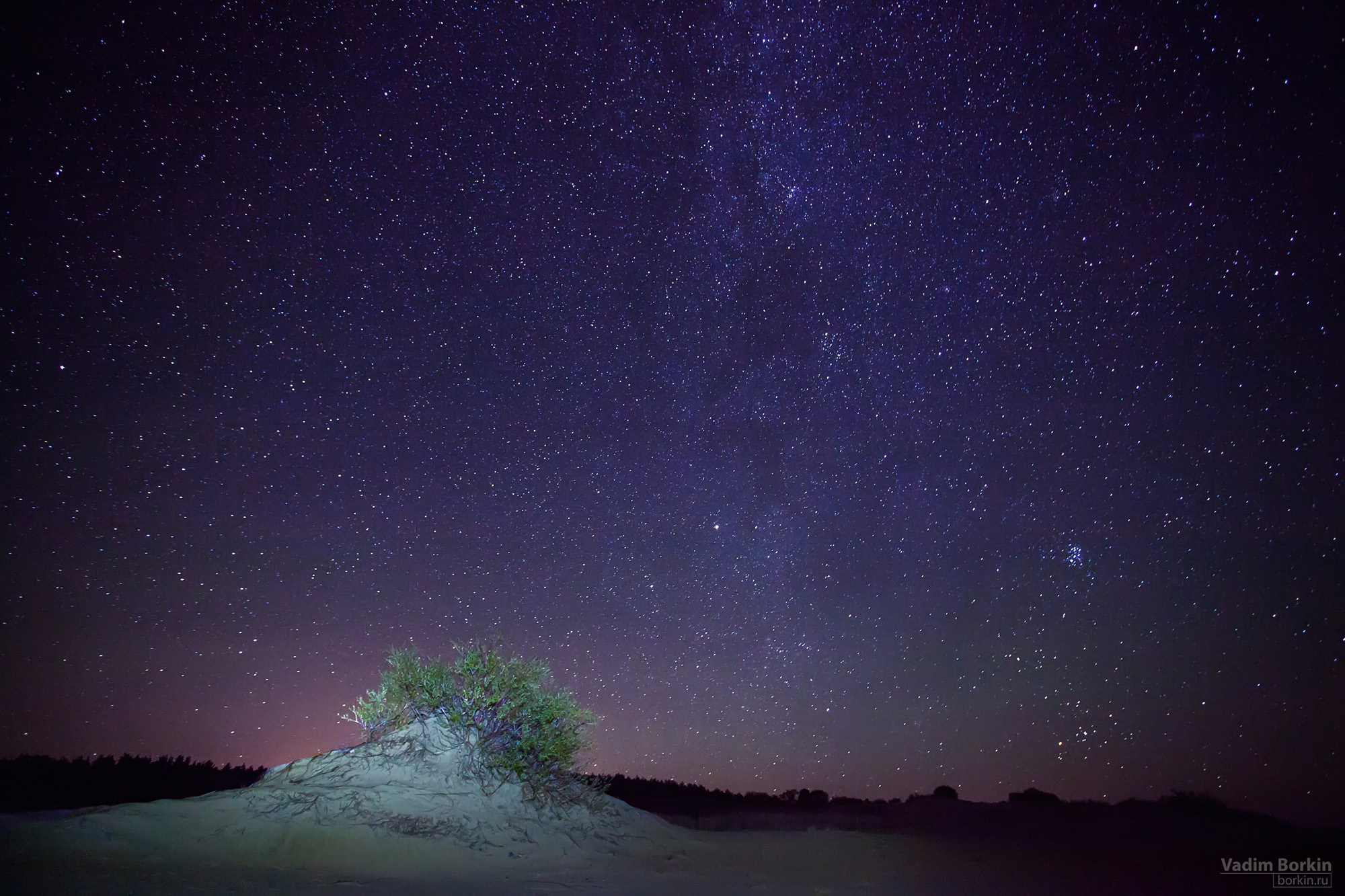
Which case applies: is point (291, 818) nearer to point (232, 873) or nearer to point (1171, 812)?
point (232, 873)

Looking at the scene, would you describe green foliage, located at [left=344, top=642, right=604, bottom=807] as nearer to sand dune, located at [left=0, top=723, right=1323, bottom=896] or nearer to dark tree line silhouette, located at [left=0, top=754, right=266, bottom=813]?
sand dune, located at [left=0, top=723, right=1323, bottom=896]

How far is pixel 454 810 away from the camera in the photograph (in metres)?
10.7

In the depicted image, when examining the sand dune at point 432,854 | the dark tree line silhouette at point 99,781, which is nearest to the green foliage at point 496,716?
the sand dune at point 432,854

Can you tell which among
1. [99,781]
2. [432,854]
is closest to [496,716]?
[432,854]

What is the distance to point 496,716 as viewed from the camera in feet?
40.2

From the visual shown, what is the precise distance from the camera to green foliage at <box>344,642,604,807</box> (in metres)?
11.9

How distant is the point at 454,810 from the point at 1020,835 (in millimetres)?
14203

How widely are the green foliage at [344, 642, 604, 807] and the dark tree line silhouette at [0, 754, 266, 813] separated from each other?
10421 mm

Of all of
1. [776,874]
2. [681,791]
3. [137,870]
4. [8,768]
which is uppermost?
[137,870]

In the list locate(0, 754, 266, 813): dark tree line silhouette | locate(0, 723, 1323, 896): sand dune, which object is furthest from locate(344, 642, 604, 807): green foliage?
locate(0, 754, 266, 813): dark tree line silhouette

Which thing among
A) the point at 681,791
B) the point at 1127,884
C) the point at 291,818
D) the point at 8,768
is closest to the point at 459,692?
the point at 291,818

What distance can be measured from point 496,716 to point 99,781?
19.5m

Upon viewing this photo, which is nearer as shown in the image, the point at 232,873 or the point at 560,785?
the point at 232,873

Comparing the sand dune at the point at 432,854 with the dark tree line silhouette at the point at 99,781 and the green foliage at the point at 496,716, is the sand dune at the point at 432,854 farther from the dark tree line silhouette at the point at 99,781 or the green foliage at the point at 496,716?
the dark tree line silhouette at the point at 99,781
